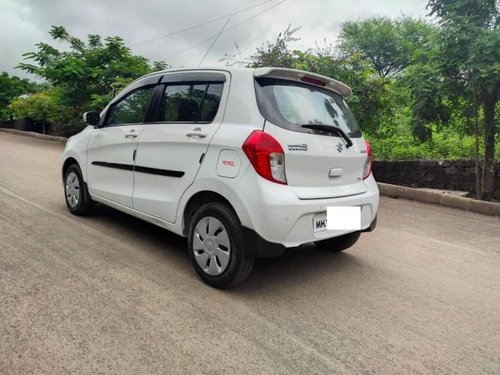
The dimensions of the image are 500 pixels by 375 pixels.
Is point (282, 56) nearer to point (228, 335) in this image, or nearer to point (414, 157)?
point (414, 157)

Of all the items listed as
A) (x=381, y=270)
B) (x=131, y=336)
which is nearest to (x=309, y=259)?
Answer: (x=381, y=270)

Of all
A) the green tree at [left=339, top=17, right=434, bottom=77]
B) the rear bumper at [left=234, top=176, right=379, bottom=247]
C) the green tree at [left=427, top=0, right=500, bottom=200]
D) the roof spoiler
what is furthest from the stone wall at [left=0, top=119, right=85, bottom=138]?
the green tree at [left=339, top=17, right=434, bottom=77]

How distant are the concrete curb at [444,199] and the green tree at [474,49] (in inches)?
35.9

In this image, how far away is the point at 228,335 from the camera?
2.53m

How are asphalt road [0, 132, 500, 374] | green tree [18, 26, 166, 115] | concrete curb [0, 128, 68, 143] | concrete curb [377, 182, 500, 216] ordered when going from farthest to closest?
concrete curb [0, 128, 68, 143] < green tree [18, 26, 166, 115] < concrete curb [377, 182, 500, 216] < asphalt road [0, 132, 500, 374]

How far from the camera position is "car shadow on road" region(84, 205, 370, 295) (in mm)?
3408

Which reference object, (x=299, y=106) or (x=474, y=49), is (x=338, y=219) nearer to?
(x=299, y=106)

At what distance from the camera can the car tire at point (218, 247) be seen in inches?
116

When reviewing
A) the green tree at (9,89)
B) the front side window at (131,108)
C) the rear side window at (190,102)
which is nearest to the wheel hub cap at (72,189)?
the front side window at (131,108)

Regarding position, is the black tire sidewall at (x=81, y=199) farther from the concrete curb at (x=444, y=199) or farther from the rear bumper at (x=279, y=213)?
the concrete curb at (x=444, y=199)

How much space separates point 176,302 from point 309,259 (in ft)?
5.12

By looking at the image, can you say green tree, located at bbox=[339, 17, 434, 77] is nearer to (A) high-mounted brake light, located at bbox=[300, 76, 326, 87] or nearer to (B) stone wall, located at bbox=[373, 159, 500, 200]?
(B) stone wall, located at bbox=[373, 159, 500, 200]

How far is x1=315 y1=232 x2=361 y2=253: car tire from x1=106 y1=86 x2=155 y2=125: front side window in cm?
219

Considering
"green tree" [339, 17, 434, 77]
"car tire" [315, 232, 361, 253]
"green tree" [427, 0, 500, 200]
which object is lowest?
"car tire" [315, 232, 361, 253]
